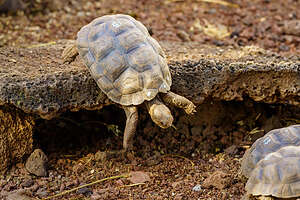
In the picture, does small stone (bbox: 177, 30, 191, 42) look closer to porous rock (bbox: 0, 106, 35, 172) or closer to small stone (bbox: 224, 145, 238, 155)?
small stone (bbox: 224, 145, 238, 155)

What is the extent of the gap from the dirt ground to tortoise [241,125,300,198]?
267 mm

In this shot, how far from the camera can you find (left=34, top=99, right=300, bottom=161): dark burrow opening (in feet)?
16.0

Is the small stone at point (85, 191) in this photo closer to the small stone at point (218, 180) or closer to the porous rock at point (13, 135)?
the porous rock at point (13, 135)

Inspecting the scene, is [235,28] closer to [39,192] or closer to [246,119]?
[246,119]

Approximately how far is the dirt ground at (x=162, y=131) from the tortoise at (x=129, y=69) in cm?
46

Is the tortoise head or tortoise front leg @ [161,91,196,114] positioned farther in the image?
tortoise front leg @ [161,91,196,114]

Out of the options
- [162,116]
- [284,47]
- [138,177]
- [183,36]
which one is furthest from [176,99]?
[284,47]

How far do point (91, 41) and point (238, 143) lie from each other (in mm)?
1667

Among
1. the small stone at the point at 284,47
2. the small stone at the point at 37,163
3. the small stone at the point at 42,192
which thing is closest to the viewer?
the small stone at the point at 42,192

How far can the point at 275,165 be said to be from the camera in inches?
138

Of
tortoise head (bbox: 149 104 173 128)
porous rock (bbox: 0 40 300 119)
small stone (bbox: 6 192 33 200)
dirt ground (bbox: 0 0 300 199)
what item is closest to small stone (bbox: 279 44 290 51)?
dirt ground (bbox: 0 0 300 199)

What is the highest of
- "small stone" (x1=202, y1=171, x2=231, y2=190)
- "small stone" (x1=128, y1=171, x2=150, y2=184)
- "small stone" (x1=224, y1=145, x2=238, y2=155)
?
"small stone" (x1=202, y1=171, x2=231, y2=190)

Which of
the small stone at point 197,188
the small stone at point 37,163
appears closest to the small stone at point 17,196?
the small stone at point 37,163

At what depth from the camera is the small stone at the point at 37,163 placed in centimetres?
435
